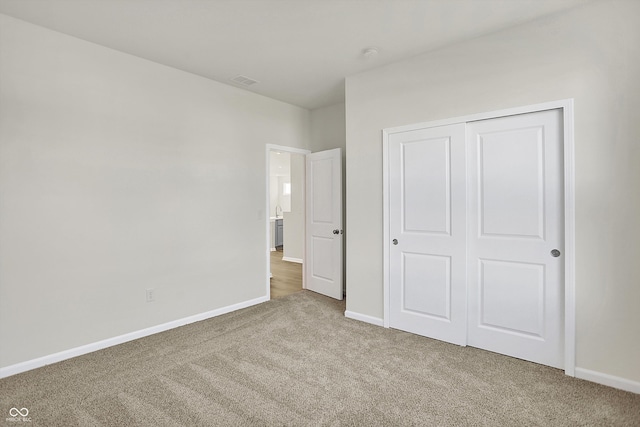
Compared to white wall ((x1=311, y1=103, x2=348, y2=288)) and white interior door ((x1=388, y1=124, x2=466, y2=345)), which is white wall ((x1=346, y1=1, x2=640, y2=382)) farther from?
white wall ((x1=311, y1=103, x2=348, y2=288))

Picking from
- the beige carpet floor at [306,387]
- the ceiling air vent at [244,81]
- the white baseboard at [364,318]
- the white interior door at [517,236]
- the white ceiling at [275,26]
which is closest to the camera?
the beige carpet floor at [306,387]

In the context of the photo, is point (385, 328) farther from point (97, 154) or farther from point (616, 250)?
point (97, 154)

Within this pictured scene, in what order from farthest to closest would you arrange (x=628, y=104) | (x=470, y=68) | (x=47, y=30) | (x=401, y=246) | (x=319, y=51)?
(x=401, y=246), (x=319, y=51), (x=470, y=68), (x=47, y=30), (x=628, y=104)

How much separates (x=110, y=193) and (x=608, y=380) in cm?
417

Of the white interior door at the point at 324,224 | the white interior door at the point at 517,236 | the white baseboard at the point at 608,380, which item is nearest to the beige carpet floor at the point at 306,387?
the white baseboard at the point at 608,380

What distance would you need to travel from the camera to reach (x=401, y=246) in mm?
3273

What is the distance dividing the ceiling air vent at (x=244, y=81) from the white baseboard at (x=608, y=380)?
3994 mm

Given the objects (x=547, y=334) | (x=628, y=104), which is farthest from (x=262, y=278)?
(x=628, y=104)

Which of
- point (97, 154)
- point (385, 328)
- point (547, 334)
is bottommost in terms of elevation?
point (385, 328)

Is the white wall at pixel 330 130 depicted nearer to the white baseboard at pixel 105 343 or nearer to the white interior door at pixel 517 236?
the white baseboard at pixel 105 343

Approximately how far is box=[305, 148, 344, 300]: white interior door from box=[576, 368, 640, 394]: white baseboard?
2582mm

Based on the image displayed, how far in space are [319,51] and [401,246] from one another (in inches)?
79.6

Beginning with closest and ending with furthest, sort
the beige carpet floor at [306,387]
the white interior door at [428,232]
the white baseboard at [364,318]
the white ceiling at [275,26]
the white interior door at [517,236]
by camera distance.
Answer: the beige carpet floor at [306,387], the white ceiling at [275,26], the white interior door at [517,236], the white interior door at [428,232], the white baseboard at [364,318]

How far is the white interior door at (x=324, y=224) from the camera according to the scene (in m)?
4.37
